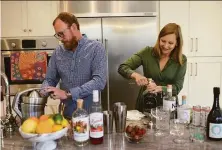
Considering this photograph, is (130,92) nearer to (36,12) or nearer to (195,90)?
(195,90)

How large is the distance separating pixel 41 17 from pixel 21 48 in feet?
1.37

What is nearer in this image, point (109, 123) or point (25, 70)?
point (109, 123)

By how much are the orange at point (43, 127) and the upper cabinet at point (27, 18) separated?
202 cm

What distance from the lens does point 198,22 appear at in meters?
2.97

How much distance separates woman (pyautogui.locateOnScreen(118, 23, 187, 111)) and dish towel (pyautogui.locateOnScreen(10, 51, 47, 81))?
1.34 meters

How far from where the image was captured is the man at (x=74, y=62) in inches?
62.2

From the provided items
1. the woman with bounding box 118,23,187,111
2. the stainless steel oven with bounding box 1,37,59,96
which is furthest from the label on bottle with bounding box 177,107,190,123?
the stainless steel oven with bounding box 1,37,59,96

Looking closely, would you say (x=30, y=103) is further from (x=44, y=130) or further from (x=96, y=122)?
(x=96, y=122)

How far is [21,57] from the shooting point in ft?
9.59

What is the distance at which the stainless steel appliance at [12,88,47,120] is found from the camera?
1368 millimetres

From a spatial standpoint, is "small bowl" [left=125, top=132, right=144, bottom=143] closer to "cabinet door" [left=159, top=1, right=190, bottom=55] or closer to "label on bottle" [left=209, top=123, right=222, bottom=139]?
"label on bottle" [left=209, top=123, right=222, bottom=139]

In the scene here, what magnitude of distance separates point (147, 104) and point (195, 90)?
163 centimetres

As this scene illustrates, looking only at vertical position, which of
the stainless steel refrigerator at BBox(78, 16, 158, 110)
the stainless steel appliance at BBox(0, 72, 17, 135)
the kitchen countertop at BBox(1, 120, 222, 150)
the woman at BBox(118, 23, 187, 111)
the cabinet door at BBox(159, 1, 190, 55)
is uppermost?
the cabinet door at BBox(159, 1, 190, 55)

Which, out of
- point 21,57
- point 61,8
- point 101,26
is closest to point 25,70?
point 21,57
